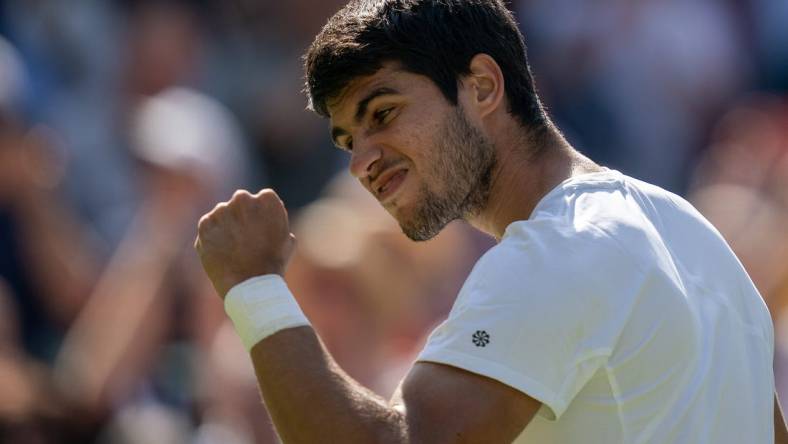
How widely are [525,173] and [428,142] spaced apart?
0.70 feet

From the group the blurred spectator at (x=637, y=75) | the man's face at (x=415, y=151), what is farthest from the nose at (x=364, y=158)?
the blurred spectator at (x=637, y=75)

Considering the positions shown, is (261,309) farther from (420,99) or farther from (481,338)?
(420,99)

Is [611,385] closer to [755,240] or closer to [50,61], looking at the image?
[755,240]

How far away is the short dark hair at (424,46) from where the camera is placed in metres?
2.94

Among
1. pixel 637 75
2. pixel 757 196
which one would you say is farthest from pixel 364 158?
pixel 637 75

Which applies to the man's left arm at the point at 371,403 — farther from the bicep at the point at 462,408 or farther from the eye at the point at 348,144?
the eye at the point at 348,144

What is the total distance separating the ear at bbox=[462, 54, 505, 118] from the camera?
2.99m

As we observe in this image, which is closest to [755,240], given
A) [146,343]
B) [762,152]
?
[762,152]

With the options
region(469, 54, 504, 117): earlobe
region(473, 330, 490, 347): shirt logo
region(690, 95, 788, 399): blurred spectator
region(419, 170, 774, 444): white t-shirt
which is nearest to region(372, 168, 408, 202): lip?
region(469, 54, 504, 117): earlobe

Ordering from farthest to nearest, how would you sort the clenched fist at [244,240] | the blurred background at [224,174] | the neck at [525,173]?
the blurred background at [224,174]
the neck at [525,173]
the clenched fist at [244,240]

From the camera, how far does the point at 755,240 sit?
251 inches

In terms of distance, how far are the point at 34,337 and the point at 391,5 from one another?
3143 mm

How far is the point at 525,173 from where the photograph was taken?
116 inches

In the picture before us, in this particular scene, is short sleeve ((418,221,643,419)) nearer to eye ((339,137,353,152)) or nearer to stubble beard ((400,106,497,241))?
stubble beard ((400,106,497,241))
